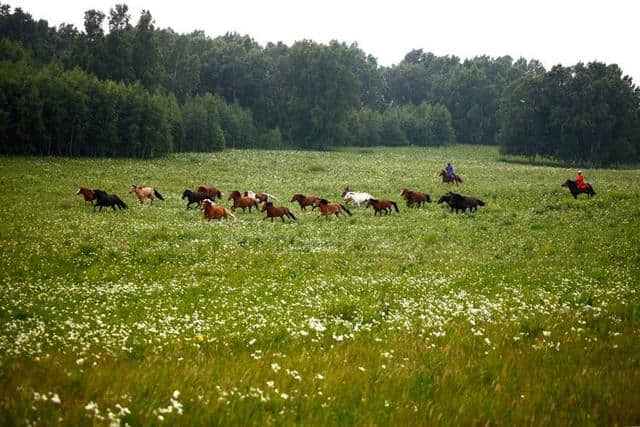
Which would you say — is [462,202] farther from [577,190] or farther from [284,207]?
[284,207]

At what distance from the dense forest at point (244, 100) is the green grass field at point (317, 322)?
4821 cm

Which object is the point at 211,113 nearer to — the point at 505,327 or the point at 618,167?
the point at 618,167

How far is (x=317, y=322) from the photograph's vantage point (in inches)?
396

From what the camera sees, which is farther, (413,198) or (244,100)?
(244,100)

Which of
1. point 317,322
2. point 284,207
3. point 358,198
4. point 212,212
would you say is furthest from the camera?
point 358,198

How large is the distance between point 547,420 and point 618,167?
351 feet

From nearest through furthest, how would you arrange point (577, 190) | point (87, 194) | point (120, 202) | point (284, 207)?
1. point (284, 207)
2. point (120, 202)
3. point (87, 194)
4. point (577, 190)

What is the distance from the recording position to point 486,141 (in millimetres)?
145375

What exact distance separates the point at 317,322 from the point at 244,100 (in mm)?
125913

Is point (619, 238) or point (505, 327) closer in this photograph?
point (505, 327)

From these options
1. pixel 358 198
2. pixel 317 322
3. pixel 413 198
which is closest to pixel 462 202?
pixel 413 198

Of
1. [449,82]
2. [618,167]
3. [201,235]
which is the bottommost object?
[201,235]

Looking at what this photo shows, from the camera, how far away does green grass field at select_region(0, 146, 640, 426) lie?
5836mm

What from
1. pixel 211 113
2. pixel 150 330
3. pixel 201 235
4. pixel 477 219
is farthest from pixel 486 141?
pixel 150 330
